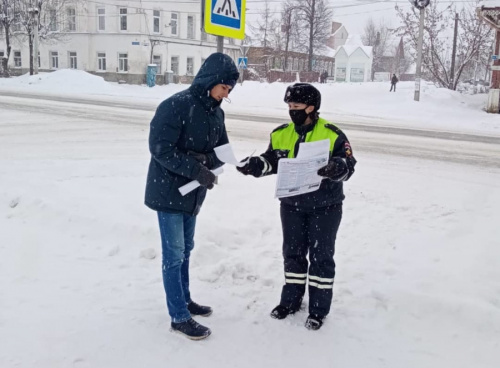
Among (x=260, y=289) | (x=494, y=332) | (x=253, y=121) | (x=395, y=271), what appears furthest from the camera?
(x=253, y=121)

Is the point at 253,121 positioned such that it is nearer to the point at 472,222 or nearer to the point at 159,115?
the point at 472,222

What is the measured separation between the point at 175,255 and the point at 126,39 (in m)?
41.8

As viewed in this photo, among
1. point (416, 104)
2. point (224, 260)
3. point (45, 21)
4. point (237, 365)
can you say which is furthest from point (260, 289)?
point (45, 21)

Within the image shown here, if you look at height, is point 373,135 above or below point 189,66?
below

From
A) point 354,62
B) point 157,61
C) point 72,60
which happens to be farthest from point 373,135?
point 354,62

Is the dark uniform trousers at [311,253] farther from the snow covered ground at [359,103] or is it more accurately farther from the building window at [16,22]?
the building window at [16,22]

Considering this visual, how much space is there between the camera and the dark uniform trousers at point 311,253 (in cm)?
362

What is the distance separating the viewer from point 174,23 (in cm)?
4388

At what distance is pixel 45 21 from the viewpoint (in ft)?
139

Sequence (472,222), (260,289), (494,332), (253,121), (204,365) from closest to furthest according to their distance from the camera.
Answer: (204,365) → (494,332) → (260,289) → (472,222) → (253,121)

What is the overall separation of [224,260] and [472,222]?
3161mm

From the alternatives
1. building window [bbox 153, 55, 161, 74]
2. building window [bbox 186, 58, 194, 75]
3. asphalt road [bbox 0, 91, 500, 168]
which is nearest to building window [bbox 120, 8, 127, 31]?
building window [bbox 153, 55, 161, 74]

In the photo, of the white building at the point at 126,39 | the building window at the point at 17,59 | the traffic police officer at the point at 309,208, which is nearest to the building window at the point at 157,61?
the white building at the point at 126,39

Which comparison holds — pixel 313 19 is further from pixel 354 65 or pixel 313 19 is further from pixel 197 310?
pixel 197 310
